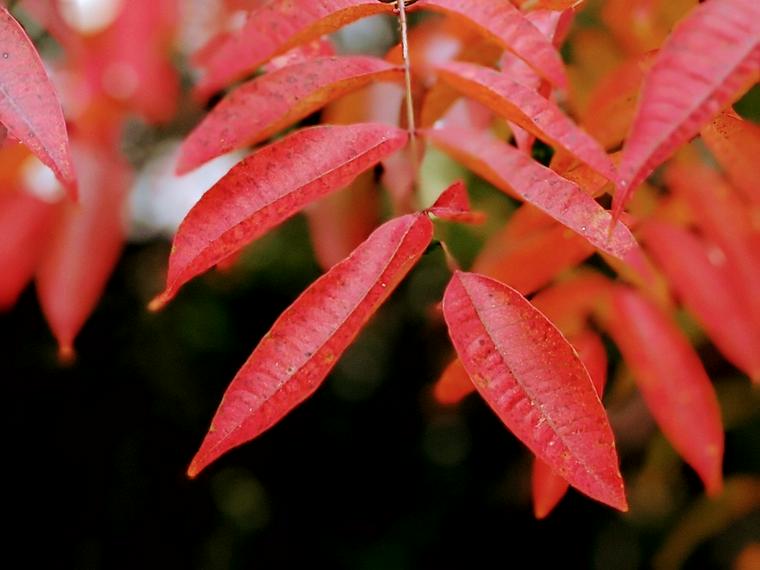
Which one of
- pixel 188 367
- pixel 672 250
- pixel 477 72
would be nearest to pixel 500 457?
pixel 188 367

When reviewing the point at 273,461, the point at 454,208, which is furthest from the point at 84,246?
the point at 273,461

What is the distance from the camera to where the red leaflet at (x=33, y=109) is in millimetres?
514

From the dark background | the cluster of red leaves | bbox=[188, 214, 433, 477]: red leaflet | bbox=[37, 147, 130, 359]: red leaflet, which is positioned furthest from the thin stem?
the dark background

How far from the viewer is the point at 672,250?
97cm

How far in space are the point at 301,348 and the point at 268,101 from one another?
23cm

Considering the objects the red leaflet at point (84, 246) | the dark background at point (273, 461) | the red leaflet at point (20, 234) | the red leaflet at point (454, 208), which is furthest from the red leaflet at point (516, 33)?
the dark background at point (273, 461)

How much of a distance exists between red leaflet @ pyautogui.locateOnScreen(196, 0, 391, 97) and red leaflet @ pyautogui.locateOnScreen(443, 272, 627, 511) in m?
0.25

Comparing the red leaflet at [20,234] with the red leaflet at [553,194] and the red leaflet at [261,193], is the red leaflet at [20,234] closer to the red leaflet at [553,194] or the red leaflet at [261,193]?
the red leaflet at [261,193]

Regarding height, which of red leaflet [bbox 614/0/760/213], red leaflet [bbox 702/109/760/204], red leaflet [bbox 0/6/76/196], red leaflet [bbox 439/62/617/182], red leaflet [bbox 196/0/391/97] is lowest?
red leaflet [bbox 702/109/760/204]

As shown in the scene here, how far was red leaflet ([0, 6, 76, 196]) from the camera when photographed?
51 cm

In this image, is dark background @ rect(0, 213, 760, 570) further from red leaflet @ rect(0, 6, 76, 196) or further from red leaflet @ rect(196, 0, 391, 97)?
red leaflet @ rect(0, 6, 76, 196)

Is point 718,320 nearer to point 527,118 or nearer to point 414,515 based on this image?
point 527,118

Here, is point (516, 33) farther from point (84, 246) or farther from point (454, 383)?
point (84, 246)

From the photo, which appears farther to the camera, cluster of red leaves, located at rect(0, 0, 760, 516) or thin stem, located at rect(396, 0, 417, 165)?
thin stem, located at rect(396, 0, 417, 165)
